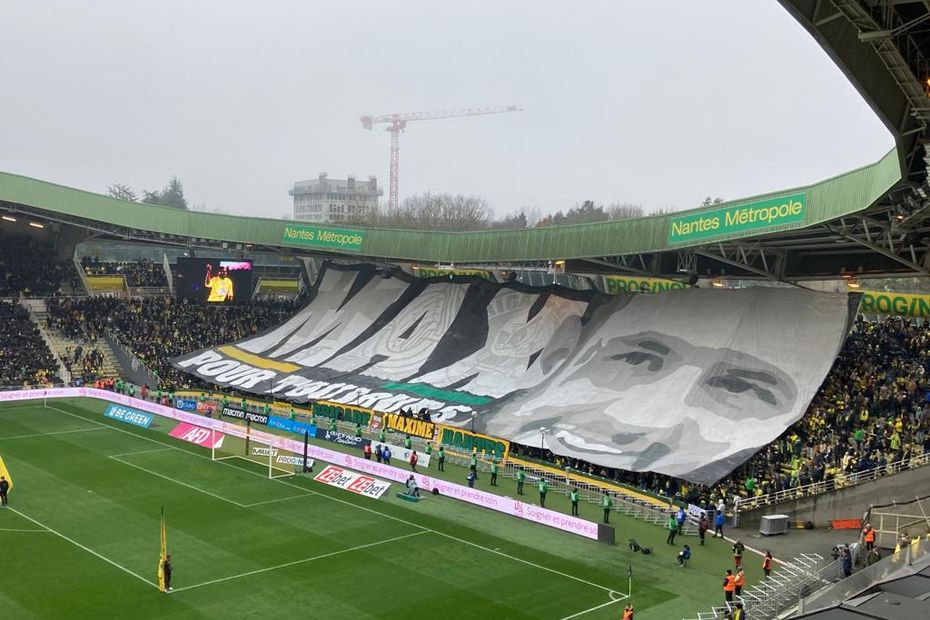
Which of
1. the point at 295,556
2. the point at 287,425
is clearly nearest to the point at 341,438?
the point at 287,425

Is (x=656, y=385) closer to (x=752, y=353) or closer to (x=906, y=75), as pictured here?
(x=752, y=353)

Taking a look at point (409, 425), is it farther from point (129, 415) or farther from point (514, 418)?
point (129, 415)

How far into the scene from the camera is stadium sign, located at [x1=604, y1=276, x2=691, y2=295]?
51.6m

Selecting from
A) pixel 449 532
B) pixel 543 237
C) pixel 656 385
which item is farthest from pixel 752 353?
pixel 449 532

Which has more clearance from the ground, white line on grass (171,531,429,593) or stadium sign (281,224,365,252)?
stadium sign (281,224,365,252)

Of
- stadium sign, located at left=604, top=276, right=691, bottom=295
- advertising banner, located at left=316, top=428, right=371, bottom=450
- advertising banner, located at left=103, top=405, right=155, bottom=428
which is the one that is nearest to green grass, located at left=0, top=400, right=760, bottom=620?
advertising banner, located at left=316, top=428, right=371, bottom=450

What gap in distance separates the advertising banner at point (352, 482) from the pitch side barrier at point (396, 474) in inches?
42.3

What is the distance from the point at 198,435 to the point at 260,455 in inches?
216

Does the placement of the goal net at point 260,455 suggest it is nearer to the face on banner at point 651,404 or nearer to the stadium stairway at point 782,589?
the face on banner at point 651,404

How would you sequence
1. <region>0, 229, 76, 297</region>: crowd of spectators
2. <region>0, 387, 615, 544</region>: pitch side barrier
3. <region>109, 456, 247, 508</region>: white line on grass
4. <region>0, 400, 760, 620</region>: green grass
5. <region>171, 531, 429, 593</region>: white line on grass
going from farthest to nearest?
<region>0, 229, 76, 297</region>: crowd of spectators → <region>109, 456, 247, 508</region>: white line on grass → <region>0, 387, 615, 544</region>: pitch side barrier → <region>171, 531, 429, 593</region>: white line on grass → <region>0, 400, 760, 620</region>: green grass

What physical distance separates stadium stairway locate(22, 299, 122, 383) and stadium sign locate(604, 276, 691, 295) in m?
36.5

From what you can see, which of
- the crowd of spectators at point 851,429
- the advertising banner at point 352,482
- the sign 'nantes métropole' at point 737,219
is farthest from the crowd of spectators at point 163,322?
the sign 'nantes métropole' at point 737,219

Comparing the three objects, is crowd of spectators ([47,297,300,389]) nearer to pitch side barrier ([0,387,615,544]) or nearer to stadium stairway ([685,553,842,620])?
pitch side barrier ([0,387,615,544])

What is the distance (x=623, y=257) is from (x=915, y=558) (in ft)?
92.0
